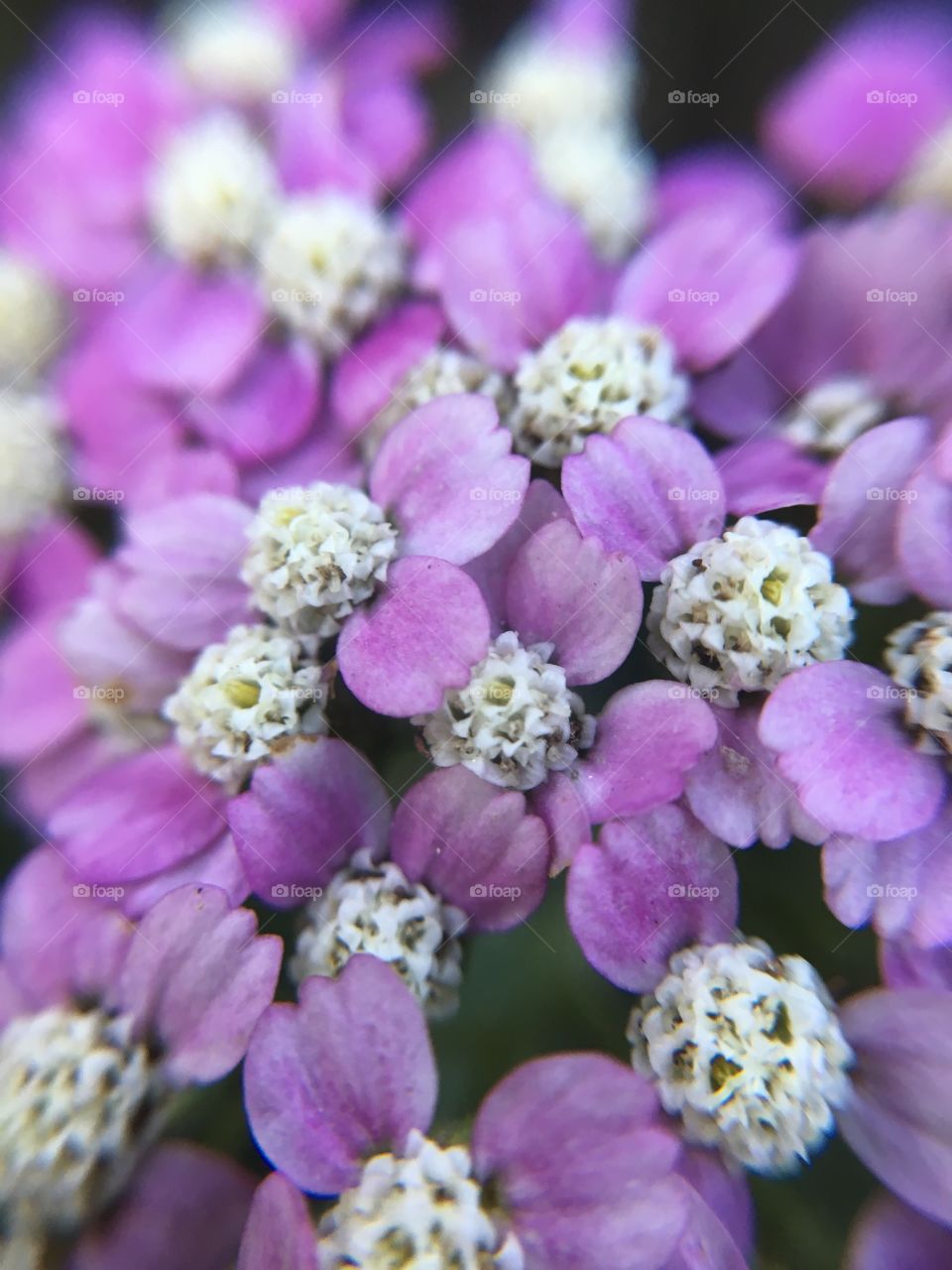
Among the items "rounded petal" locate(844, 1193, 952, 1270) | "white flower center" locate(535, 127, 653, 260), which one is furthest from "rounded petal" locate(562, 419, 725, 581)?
"rounded petal" locate(844, 1193, 952, 1270)

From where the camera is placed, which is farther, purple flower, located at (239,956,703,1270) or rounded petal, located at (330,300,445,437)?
rounded petal, located at (330,300,445,437)

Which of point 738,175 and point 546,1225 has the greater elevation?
point 738,175

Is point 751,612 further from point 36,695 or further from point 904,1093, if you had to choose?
point 36,695

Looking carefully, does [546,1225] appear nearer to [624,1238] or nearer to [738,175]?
[624,1238]

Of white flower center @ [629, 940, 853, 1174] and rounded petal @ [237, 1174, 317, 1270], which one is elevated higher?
rounded petal @ [237, 1174, 317, 1270]

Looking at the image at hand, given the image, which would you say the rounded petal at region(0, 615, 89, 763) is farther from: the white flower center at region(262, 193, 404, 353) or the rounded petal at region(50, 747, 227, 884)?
the white flower center at region(262, 193, 404, 353)

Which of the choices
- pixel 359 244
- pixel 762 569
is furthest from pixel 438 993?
pixel 359 244
